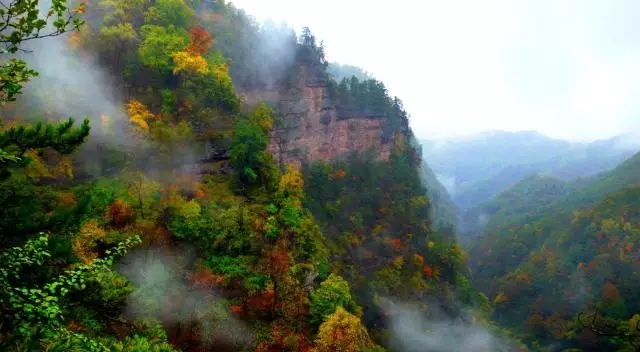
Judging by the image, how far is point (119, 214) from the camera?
2639cm

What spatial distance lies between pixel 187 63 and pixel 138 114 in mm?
8338

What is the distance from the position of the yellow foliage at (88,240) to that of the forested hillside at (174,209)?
0.57 ft

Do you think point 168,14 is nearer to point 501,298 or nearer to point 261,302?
point 261,302

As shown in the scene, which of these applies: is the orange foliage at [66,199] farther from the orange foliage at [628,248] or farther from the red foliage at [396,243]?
the orange foliage at [628,248]

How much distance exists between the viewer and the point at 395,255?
65000 mm

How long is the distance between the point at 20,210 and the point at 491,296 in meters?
120

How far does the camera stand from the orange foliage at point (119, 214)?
26234 mm

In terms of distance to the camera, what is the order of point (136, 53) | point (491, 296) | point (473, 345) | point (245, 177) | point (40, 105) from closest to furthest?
point (40, 105)
point (245, 177)
point (136, 53)
point (473, 345)
point (491, 296)

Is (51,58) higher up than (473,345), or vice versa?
(51,58)

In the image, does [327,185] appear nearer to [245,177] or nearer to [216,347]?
[245,177]

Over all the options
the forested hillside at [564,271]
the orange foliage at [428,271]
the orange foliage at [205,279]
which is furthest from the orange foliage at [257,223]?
the forested hillside at [564,271]

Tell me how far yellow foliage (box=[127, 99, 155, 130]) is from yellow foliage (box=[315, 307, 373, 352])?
73.4ft

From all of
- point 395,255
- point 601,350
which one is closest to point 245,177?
point 395,255

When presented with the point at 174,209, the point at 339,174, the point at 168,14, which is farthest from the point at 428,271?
the point at 168,14
